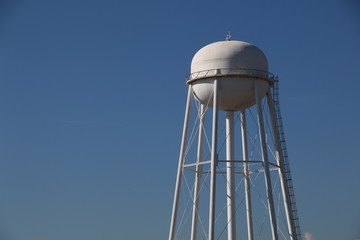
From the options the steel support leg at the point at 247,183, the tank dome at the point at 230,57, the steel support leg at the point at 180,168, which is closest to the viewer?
the tank dome at the point at 230,57

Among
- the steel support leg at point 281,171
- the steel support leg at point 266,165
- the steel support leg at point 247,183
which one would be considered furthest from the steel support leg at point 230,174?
the steel support leg at point 266,165

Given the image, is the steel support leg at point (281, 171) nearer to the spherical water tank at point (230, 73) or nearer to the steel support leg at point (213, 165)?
→ the spherical water tank at point (230, 73)

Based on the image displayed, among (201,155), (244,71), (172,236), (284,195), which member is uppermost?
(244,71)

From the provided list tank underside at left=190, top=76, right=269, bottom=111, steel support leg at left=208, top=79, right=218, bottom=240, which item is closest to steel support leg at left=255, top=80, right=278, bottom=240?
tank underside at left=190, top=76, right=269, bottom=111

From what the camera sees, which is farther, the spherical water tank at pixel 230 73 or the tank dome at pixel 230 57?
the tank dome at pixel 230 57

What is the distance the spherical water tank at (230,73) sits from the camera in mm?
26781

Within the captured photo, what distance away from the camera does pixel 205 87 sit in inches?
1069

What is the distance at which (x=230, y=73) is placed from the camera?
26688 mm

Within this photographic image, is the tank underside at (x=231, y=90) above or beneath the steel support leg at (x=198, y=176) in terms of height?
above

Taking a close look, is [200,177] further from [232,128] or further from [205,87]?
[205,87]

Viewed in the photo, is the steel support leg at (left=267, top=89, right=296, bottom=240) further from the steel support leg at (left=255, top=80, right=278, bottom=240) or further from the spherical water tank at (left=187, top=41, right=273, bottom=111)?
the steel support leg at (left=255, top=80, right=278, bottom=240)

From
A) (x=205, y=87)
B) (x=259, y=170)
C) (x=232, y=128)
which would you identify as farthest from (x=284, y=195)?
(x=205, y=87)

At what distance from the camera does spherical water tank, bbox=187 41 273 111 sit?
2678cm

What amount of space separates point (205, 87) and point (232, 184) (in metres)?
4.72
